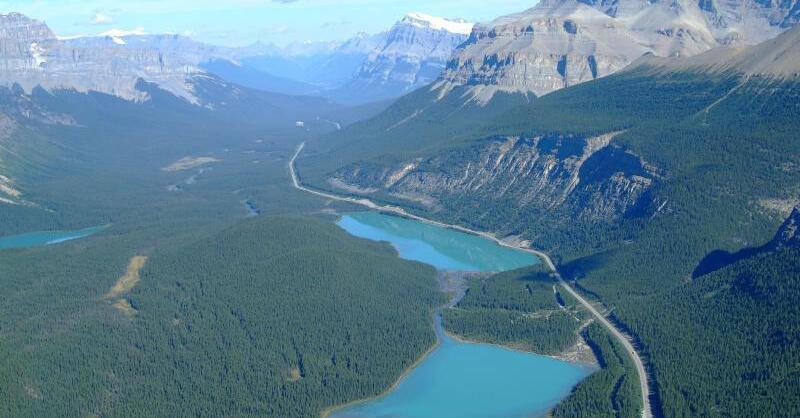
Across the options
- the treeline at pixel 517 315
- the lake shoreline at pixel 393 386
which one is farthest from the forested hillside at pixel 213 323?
the treeline at pixel 517 315

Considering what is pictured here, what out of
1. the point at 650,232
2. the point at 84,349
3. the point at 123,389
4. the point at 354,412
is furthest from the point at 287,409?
the point at 650,232

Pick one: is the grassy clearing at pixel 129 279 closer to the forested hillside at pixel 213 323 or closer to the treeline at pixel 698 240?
the forested hillside at pixel 213 323

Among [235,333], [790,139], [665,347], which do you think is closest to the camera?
[665,347]

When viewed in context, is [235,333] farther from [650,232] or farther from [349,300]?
[650,232]

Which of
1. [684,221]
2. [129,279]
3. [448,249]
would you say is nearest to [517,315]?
[684,221]

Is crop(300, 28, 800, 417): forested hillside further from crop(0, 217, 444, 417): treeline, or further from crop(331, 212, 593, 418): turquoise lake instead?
crop(0, 217, 444, 417): treeline

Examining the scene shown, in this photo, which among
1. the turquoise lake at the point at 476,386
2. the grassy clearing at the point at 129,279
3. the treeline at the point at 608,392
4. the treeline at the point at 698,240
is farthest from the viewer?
the grassy clearing at the point at 129,279

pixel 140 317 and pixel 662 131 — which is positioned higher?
pixel 662 131

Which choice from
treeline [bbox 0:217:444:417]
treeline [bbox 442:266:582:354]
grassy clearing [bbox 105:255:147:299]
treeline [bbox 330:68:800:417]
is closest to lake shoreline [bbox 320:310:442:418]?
treeline [bbox 0:217:444:417]

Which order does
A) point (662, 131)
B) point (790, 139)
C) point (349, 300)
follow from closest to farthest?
point (349, 300) < point (790, 139) < point (662, 131)
